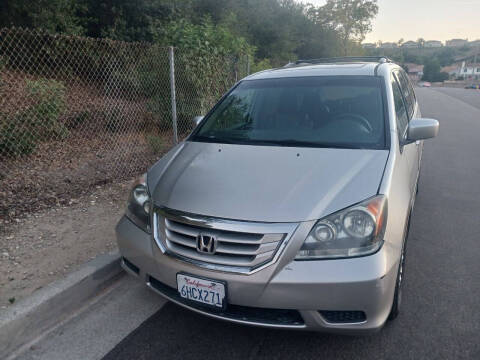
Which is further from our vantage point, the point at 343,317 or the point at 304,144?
the point at 304,144

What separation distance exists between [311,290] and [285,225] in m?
0.36

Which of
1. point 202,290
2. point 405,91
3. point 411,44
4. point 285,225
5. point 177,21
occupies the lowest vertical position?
point 202,290

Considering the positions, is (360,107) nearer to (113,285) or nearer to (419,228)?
(419,228)

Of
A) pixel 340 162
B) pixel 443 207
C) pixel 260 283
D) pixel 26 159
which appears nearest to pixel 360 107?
pixel 340 162

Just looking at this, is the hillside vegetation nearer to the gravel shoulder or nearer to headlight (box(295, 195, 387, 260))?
the gravel shoulder

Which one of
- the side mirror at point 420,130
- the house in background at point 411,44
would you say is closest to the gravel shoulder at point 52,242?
the side mirror at point 420,130

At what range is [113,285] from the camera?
3045mm

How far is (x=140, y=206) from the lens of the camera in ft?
8.55

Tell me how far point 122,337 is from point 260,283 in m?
1.11

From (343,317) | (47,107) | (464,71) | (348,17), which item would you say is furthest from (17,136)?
(464,71)

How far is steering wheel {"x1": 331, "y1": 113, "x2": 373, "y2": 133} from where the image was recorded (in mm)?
2881

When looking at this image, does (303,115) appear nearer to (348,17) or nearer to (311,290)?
(311,290)

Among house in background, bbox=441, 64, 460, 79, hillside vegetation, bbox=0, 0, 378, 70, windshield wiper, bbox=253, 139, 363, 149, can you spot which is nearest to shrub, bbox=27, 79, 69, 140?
hillside vegetation, bbox=0, 0, 378, 70

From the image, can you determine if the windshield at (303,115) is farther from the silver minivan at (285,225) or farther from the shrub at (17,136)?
the shrub at (17,136)
